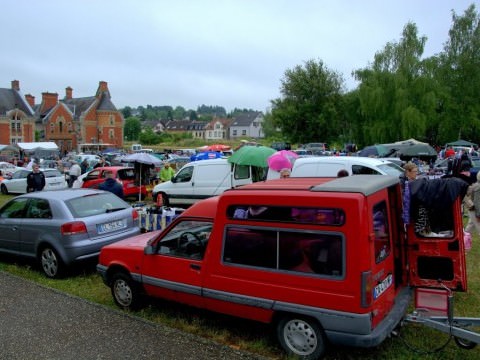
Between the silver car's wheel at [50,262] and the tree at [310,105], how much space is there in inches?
1605

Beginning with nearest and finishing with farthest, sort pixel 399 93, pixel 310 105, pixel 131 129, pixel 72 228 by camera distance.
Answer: pixel 72 228 → pixel 399 93 → pixel 310 105 → pixel 131 129

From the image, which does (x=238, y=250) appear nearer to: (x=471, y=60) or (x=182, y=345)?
(x=182, y=345)

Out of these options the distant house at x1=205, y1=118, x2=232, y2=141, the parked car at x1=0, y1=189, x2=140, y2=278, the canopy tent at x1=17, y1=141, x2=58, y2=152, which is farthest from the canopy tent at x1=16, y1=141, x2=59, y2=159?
the distant house at x1=205, y1=118, x2=232, y2=141

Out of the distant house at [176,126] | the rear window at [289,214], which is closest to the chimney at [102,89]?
the distant house at [176,126]

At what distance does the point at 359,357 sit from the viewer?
4.53 m

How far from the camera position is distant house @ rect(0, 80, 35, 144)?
6675cm

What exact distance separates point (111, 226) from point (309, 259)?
194 inches

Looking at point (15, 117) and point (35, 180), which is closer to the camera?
point (35, 180)

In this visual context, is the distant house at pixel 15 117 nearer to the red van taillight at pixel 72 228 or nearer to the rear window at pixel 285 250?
the red van taillight at pixel 72 228

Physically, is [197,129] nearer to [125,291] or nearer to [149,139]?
[149,139]

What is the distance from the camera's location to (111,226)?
8.02m

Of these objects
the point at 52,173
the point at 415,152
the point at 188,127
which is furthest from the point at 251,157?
the point at 188,127

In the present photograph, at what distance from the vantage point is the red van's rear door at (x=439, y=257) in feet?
16.7

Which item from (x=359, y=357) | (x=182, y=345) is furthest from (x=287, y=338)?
(x=182, y=345)
